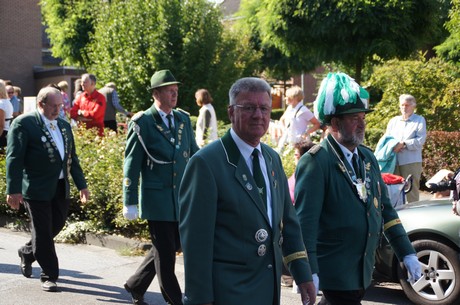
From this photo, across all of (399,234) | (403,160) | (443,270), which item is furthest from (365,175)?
(403,160)

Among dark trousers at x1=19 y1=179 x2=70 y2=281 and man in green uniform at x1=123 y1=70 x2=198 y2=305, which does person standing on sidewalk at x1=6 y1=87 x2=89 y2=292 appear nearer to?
dark trousers at x1=19 y1=179 x2=70 y2=281

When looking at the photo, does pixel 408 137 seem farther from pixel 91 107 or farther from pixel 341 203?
pixel 341 203

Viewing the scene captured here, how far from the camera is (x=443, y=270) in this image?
7082 mm

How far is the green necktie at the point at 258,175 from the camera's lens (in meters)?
3.90

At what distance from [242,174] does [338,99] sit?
3.39 ft

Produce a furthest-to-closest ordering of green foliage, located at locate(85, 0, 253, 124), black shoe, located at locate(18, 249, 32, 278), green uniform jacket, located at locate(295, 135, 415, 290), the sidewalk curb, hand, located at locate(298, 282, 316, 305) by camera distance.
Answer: green foliage, located at locate(85, 0, 253, 124) → the sidewalk curb → black shoe, located at locate(18, 249, 32, 278) → green uniform jacket, located at locate(295, 135, 415, 290) → hand, located at locate(298, 282, 316, 305)

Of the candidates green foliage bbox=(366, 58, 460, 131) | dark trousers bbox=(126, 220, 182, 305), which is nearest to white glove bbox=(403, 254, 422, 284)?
dark trousers bbox=(126, 220, 182, 305)

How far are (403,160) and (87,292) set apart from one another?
4958 millimetres

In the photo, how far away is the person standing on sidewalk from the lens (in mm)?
7387

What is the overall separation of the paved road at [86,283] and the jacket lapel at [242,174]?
369 centimetres

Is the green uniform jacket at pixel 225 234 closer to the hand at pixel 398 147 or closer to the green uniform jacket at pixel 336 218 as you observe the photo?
the green uniform jacket at pixel 336 218

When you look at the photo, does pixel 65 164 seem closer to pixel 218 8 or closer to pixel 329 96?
pixel 329 96

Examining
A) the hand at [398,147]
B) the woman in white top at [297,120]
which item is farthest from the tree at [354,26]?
the hand at [398,147]

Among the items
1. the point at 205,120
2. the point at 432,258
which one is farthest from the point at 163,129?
the point at 205,120
